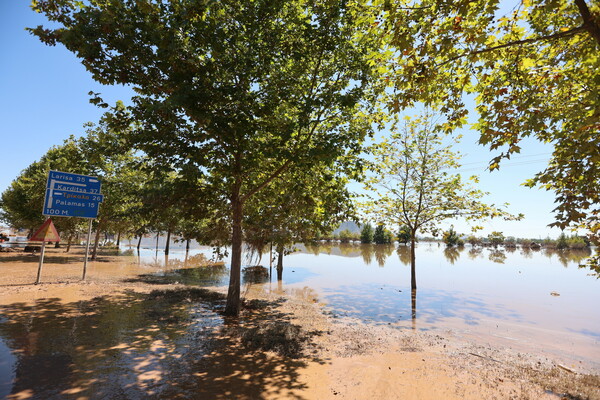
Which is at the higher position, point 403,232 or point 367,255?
point 403,232

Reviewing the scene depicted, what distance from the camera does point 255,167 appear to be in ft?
32.3

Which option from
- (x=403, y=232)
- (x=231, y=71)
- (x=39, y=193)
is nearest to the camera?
(x=231, y=71)

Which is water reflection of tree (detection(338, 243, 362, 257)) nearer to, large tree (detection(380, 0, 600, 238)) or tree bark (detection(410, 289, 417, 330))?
tree bark (detection(410, 289, 417, 330))

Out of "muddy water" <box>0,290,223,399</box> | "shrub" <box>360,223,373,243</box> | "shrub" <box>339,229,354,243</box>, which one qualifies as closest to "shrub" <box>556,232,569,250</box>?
"shrub" <box>360,223,373,243</box>

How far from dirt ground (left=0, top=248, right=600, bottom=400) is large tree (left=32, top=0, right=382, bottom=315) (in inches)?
112

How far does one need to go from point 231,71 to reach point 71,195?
30.5 ft

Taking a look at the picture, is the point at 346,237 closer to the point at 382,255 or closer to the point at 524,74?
the point at 382,255

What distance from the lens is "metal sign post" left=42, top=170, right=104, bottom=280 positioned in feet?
38.0

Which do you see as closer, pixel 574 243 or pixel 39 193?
pixel 39 193

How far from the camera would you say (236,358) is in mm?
6027

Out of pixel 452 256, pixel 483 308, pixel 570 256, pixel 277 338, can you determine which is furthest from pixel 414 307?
pixel 570 256

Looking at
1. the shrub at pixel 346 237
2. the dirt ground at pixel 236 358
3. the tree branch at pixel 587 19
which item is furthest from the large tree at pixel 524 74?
the shrub at pixel 346 237

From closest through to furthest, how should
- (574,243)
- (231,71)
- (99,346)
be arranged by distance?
(99,346)
(231,71)
(574,243)

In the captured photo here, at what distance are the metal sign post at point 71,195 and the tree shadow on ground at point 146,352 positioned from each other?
169 inches
